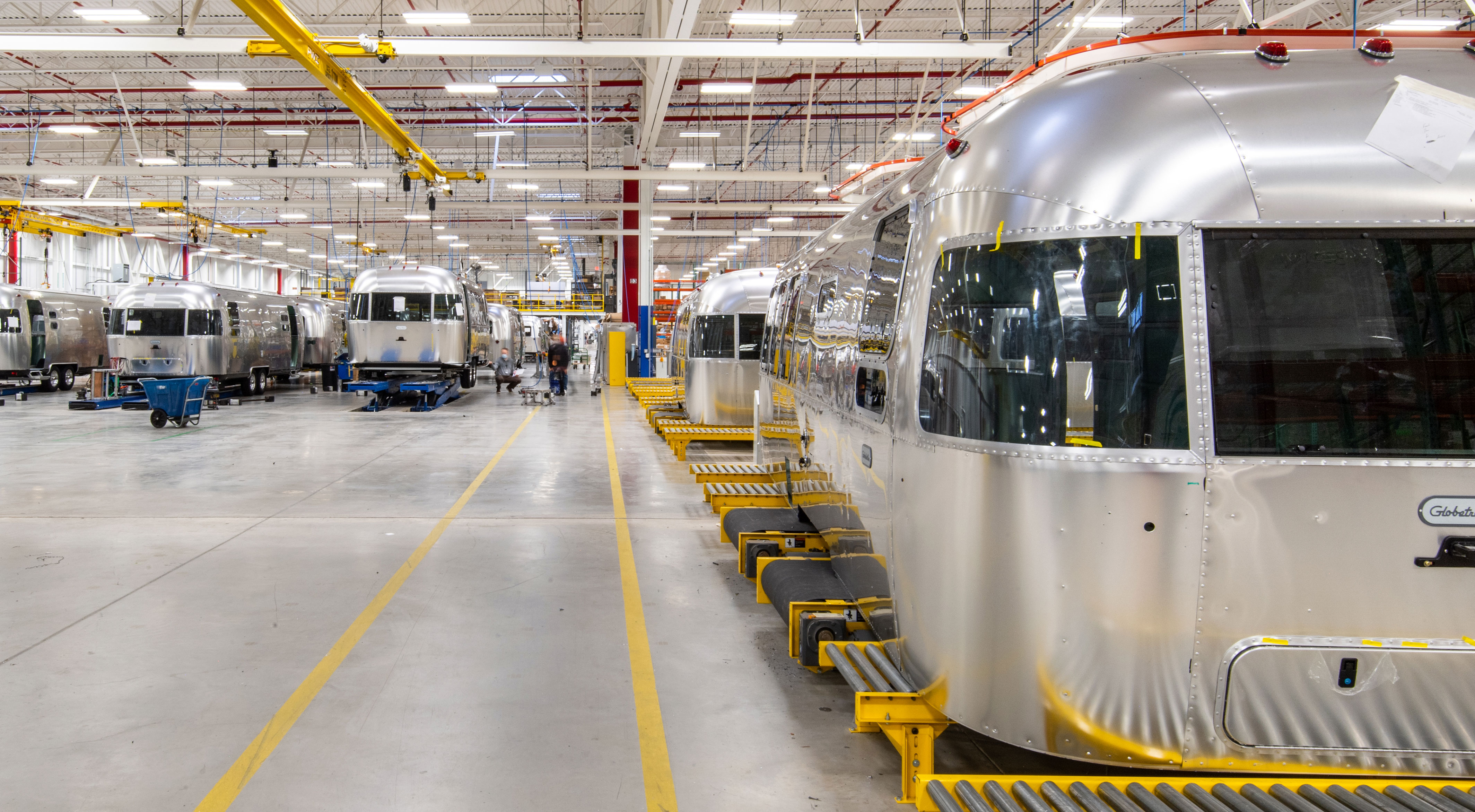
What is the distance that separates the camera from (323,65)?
45.5ft

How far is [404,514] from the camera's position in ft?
28.6

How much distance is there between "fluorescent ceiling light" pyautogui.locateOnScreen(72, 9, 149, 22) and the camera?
1317 cm

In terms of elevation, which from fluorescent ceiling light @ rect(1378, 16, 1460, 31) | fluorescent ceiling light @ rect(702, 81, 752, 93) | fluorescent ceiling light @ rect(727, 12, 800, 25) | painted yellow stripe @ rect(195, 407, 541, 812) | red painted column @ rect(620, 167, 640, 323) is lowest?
painted yellow stripe @ rect(195, 407, 541, 812)

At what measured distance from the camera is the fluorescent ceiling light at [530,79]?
2016 centimetres

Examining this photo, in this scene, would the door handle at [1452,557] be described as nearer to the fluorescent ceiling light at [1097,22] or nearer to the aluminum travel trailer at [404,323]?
the fluorescent ceiling light at [1097,22]

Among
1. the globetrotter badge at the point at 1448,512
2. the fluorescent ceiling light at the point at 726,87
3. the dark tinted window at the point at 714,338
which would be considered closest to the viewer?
the globetrotter badge at the point at 1448,512

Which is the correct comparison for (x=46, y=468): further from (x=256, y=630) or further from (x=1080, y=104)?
(x=1080, y=104)

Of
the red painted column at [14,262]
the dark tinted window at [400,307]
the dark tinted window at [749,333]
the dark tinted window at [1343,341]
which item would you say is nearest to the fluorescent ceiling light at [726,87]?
the dark tinted window at [749,333]

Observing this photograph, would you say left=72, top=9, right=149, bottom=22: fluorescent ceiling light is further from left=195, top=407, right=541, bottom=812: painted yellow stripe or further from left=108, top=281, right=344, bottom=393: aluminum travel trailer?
left=195, top=407, right=541, bottom=812: painted yellow stripe

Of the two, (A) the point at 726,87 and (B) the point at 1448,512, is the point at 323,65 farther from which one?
(B) the point at 1448,512

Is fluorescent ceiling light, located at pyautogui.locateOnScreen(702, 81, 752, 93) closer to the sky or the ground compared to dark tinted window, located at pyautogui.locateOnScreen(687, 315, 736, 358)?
closer to the sky

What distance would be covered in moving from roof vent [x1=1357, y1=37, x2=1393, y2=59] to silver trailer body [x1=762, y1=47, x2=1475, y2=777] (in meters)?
0.16

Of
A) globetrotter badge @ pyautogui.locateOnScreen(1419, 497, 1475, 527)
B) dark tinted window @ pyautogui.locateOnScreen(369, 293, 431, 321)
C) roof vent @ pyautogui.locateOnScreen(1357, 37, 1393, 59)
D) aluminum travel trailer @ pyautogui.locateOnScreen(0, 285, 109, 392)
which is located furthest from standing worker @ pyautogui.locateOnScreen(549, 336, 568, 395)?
globetrotter badge @ pyautogui.locateOnScreen(1419, 497, 1475, 527)

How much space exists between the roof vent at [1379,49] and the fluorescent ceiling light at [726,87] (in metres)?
13.8
